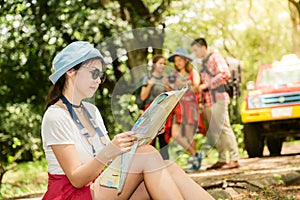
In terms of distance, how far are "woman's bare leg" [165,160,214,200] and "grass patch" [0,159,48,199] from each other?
3.75 meters

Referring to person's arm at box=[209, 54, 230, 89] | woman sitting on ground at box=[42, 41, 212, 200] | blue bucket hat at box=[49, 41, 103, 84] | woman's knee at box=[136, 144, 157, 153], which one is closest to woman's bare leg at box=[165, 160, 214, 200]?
woman sitting on ground at box=[42, 41, 212, 200]

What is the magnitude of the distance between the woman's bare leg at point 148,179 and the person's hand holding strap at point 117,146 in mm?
374

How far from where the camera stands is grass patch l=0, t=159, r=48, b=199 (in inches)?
316

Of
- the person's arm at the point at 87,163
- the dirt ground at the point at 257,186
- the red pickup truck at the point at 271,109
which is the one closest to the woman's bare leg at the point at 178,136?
the dirt ground at the point at 257,186

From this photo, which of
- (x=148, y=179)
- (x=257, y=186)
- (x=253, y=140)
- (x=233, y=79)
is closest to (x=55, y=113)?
(x=148, y=179)

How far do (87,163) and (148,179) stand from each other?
0.46 meters

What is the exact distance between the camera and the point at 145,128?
10.3 feet

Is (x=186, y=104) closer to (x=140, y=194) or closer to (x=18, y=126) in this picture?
(x=18, y=126)

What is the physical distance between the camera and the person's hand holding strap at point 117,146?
2988 millimetres

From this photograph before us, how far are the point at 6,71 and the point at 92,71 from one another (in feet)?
24.3

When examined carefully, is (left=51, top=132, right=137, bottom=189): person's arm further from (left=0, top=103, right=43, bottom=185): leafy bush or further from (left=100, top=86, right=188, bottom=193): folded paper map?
(left=0, top=103, right=43, bottom=185): leafy bush

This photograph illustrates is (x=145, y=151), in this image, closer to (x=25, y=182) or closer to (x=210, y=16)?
(x=25, y=182)

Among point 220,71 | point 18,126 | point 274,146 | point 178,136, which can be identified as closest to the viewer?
point 220,71

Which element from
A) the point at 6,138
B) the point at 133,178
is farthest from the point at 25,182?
the point at 133,178
